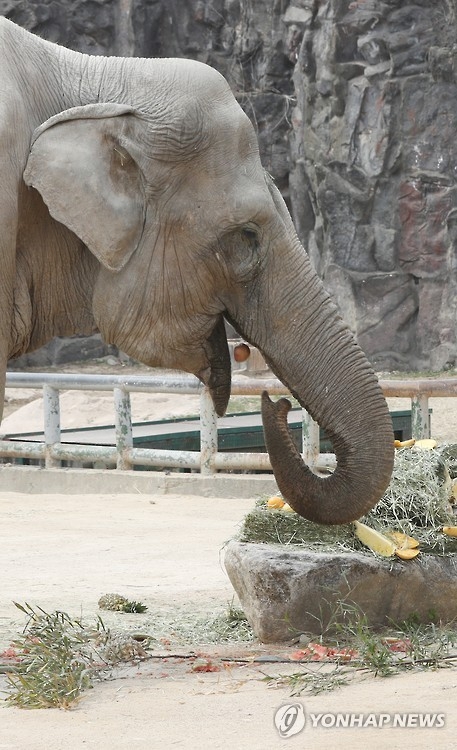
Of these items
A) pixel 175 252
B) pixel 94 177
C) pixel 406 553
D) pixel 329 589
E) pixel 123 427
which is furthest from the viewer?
pixel 123 427

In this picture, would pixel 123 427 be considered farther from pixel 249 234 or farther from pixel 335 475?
pixel 249 234

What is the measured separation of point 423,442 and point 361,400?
7.06 ft

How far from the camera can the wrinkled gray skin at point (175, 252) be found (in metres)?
3.96

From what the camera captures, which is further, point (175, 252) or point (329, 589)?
point (329, 589)

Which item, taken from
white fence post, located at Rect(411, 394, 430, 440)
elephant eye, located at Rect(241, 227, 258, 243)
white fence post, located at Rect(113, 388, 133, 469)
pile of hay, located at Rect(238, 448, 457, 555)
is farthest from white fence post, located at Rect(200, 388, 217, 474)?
elephant eye, located at Rect(241, 227, 258, 243)

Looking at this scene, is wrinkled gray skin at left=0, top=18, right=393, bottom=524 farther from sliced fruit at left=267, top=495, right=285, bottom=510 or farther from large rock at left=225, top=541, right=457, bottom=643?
sliced fruit at left=267, top=495, right=285, bottom=510

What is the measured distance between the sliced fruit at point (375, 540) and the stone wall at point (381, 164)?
15628 millimetres

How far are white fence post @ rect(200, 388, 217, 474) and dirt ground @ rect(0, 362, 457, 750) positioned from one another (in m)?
1.29

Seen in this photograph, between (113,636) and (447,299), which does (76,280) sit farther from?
(447,299)

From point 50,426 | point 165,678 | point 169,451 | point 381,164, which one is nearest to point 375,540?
point 165,678

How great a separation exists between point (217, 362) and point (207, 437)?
5.82m

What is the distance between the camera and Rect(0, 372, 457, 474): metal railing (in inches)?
370

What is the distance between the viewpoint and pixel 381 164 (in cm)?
2094

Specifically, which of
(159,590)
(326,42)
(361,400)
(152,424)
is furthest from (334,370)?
(326,42)
